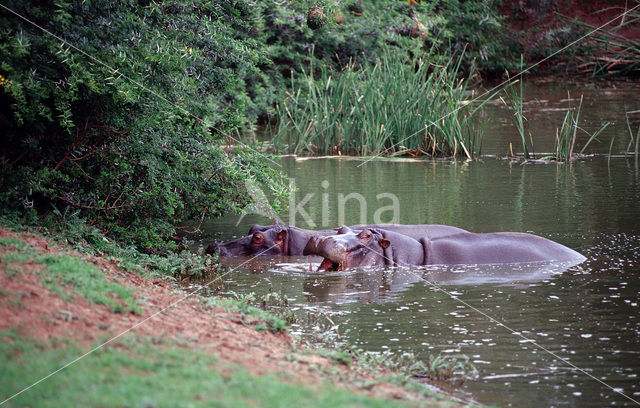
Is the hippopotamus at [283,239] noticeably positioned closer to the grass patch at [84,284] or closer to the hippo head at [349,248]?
the hippo head at [349,248]

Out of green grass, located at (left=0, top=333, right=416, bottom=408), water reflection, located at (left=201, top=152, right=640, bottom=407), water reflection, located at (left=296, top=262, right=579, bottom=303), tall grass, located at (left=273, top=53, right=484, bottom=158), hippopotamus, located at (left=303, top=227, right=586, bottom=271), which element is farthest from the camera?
tall grass, located at (left=273, top=53, right=484, bottom=158)

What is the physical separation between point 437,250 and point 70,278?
3.92 metres

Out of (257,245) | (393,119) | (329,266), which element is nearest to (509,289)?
(329,266)

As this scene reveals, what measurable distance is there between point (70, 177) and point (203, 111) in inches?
62.5

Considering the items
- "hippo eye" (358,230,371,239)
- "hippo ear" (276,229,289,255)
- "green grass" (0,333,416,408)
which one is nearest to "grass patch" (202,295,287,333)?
"green grass" (0,333,416,408)

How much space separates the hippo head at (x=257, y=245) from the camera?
26.9 ft

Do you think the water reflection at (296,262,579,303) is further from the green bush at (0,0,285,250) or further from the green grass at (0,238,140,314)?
the green grass at (0,238,140,314)

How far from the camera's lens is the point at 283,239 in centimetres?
831

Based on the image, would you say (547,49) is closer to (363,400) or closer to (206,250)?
(206,250)

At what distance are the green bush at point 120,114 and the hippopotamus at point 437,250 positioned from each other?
1.18 metres

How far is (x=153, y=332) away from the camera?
14.1ft

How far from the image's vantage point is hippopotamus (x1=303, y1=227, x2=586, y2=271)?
7.64m

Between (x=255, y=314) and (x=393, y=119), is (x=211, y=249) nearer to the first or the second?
(x=255, y=314)

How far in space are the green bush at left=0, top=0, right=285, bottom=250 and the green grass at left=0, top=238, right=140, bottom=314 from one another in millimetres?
1373
